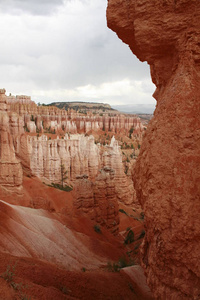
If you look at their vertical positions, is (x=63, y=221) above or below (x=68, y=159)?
below

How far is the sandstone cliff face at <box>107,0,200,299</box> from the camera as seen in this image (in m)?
4.58

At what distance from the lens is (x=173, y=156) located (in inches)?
190

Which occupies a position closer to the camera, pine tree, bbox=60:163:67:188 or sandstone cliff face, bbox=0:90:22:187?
sandstone cliff face, bbox=0:90:22:187

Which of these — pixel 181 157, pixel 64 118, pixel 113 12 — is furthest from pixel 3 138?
pixel 64 118

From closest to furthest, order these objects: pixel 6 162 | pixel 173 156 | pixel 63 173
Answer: pixel 173 156 < pixel 6 162 < pixel 63 173

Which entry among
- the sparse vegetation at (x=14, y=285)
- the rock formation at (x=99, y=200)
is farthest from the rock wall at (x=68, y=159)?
the sparse vegetation at (x=14, y=285)

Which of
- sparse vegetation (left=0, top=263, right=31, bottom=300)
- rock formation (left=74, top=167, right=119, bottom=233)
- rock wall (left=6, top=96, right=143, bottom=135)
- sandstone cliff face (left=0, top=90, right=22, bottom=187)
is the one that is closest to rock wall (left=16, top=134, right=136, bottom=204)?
sandstone cliff face (left=0, top=90, right=22, bottom=187)

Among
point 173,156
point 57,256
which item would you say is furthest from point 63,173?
point 173,156

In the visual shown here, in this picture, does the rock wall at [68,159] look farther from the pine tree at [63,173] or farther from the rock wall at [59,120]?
the rock wall at [59,120]

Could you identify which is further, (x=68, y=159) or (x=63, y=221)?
(x=68, y=159)

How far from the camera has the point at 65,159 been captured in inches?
1483

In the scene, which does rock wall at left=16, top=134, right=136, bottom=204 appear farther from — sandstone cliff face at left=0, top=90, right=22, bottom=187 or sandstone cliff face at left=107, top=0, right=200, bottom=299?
sandstone cliff face at left=107, top=0, right=200, bottom=299

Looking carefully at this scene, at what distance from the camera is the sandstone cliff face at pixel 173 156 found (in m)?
4.58

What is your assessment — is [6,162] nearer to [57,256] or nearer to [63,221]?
[63,221]
